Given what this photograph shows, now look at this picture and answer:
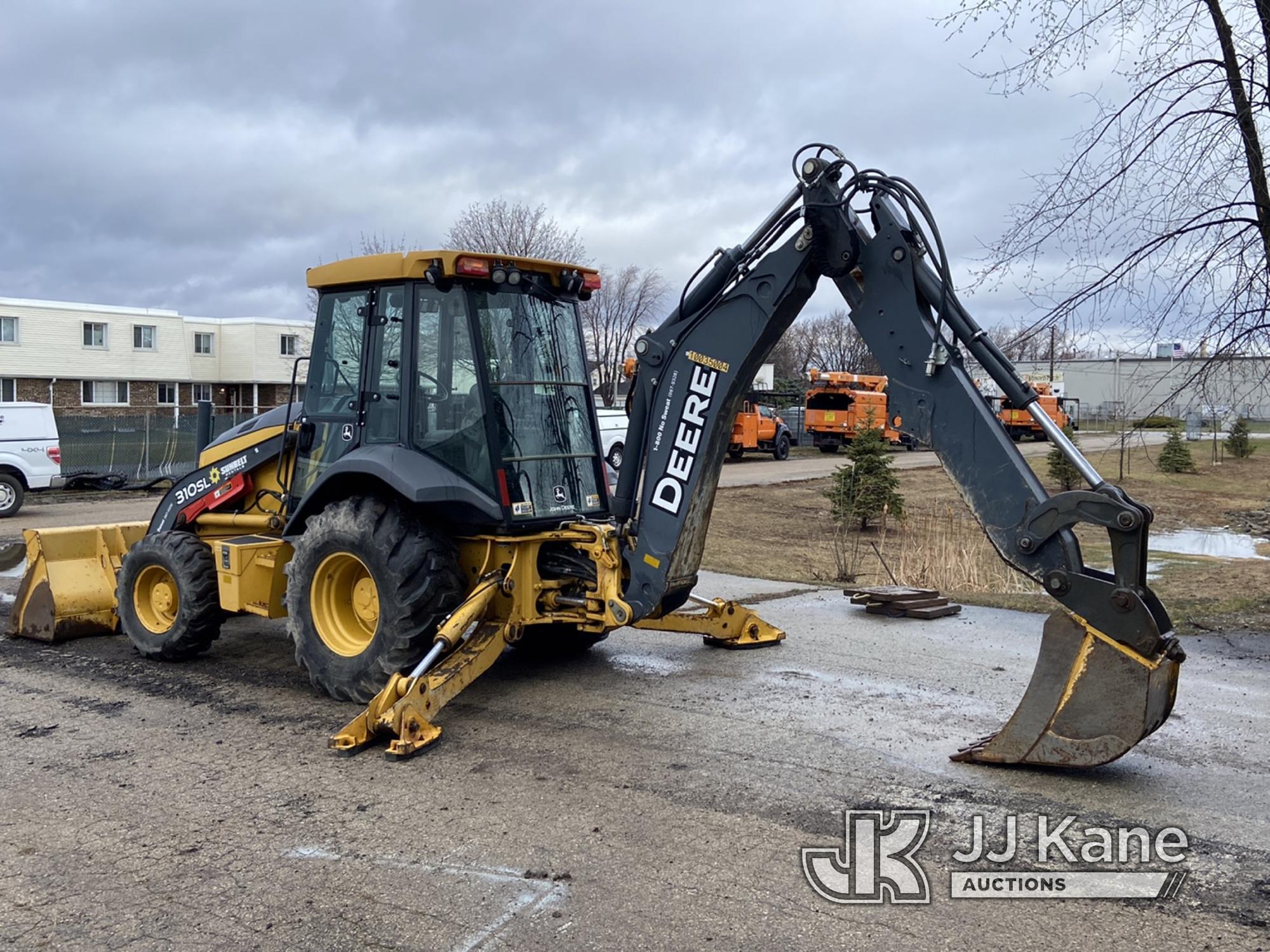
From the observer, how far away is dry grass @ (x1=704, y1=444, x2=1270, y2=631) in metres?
10.8

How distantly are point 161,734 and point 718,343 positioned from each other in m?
3.88

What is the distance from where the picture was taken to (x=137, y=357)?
4997cm

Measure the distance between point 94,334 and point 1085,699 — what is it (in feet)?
167

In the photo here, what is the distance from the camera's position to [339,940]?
389 centimetres

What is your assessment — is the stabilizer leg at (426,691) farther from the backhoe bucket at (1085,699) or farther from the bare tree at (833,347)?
the bare tree at (833,347)

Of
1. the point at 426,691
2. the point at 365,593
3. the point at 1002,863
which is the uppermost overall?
the point at 365,593

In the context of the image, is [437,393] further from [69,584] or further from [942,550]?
[942,550]

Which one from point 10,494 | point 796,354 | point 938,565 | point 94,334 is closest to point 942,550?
point 938,565

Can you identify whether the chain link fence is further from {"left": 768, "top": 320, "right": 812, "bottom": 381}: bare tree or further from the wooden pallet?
Result: {"left": 768, "top": 320, "right": 812, "bottom": 381}: bare tree

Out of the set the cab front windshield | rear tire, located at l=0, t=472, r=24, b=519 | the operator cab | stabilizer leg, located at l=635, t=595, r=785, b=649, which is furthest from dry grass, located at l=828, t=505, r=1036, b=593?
rear tire, located at l=0, t=472, r=24, b=519

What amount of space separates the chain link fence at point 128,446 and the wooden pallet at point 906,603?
63.2ft

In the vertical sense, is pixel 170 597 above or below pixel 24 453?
below

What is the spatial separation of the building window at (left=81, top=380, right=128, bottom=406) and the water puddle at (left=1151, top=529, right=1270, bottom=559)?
44184mm

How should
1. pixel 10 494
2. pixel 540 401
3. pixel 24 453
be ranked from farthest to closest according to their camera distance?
pixel 24 453
pixel 10 494
pixel 540 401
